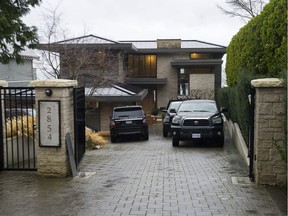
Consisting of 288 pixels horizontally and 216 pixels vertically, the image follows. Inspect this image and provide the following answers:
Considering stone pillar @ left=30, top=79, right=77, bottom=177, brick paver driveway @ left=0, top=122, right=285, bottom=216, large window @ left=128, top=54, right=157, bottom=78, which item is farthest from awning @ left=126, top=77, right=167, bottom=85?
stone pillar @ left=30, top=79, right=77, bottom=177

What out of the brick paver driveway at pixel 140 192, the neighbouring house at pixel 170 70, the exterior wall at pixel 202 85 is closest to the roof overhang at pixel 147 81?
the neighbouring house at pixel 170 70

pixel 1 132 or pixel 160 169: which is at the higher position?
pixel 1 132

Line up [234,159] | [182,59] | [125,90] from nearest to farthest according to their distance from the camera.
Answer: [234,159], [125,90], [182,59]

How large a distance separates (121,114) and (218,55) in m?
20.6

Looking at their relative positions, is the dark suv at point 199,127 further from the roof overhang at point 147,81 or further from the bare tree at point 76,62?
the roof overhang at point 147,81

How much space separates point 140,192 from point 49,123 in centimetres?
264

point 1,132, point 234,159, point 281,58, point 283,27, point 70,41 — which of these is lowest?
point 234,159

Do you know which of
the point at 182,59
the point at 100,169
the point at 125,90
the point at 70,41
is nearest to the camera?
the point at 100,169

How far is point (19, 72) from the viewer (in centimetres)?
3344

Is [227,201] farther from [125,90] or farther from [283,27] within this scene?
[125,90]

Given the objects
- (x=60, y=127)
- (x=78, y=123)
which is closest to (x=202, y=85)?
(x=78, y=123)

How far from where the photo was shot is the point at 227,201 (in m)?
6.67

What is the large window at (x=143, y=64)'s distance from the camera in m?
36.8

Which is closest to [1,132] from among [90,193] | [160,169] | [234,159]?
[90,193]
